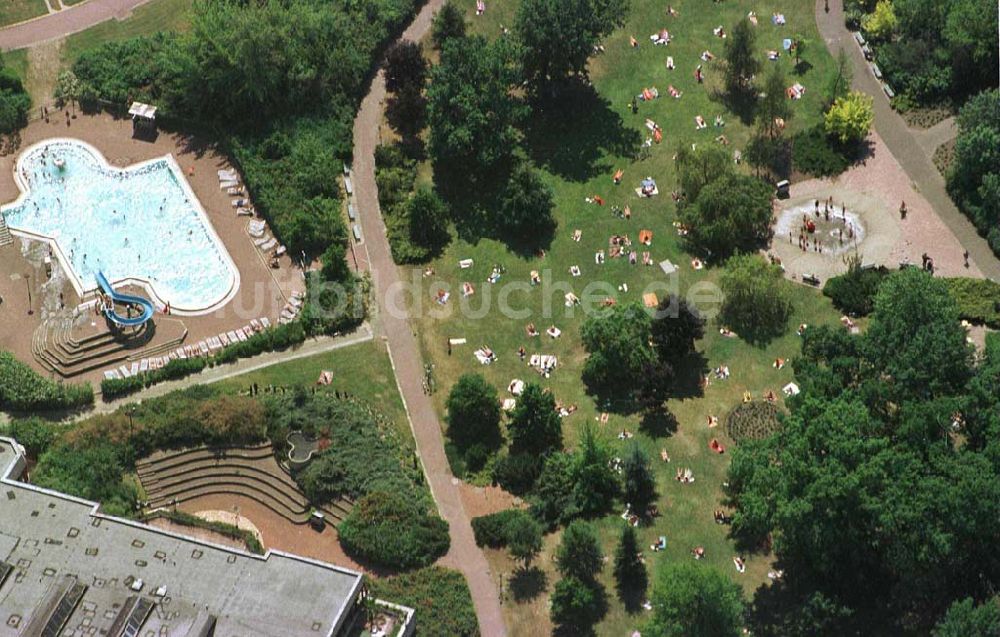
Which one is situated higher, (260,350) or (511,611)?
(260,350)

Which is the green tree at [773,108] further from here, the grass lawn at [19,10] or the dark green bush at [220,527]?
the grass lawn at [19,10]

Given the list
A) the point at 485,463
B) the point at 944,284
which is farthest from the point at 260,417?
the point at 944,284

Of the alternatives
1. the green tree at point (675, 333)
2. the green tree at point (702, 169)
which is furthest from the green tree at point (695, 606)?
the green tree at point (702, 169)

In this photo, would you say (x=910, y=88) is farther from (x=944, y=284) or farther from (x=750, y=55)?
(x=944, y=284)

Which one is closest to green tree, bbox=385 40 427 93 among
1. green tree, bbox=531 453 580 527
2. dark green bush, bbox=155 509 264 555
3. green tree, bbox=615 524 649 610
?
green tree, bbox=531 453 580 527

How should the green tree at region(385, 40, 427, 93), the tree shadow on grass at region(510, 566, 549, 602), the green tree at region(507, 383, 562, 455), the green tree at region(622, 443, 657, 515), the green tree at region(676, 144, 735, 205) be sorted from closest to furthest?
the tree shadow on grass at region(510, 566, 549, 602) < the green tree at region(622, 443, 657, 515) < the green tree at region(507, 383, 562, 455) < the green tree at region(676, 144, 735, 205) < the green tree at region(385, 40, 427, 93)

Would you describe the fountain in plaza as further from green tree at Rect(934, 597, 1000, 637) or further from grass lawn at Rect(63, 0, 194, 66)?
grass lawn at Rect(63, 0, 194, 66)
